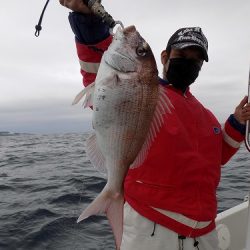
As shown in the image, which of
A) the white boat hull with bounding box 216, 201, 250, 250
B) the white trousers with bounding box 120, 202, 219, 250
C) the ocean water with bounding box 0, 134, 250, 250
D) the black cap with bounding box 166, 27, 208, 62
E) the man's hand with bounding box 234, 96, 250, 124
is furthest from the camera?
the ocean water with bounding box 0, 134, 250, 250

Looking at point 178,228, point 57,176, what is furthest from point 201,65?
point 57,176

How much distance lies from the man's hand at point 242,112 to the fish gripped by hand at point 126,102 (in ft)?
5.71

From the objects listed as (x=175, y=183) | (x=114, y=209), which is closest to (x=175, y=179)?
(x=175, y=183)

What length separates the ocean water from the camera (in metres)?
6.26

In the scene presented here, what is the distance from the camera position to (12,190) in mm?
9914

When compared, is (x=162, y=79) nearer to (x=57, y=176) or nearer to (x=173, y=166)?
(x=173, y=166)

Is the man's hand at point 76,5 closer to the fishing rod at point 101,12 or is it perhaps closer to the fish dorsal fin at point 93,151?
the fishing rod at point 101,12

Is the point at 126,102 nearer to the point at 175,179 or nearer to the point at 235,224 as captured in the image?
the point at 175,179

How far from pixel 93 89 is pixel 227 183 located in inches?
343

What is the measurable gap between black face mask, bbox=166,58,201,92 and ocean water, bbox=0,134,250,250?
3476 mm

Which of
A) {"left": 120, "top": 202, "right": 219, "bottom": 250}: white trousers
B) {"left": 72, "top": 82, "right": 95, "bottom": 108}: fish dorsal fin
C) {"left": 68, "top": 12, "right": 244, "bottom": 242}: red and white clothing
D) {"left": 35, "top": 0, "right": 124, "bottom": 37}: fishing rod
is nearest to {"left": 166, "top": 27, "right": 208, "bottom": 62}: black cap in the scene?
{"left": 68, "top": 12, "right": 244, "bottom": 242}: red and white clothing

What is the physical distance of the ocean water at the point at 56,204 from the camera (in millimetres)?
6262

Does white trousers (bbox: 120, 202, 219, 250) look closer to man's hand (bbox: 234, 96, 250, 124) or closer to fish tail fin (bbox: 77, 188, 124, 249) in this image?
fish tail fin (bbox: 77, 188, 124, 249)

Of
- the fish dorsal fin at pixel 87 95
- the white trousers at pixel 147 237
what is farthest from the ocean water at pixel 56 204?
the fish dorsal fin at pixel 87 95
